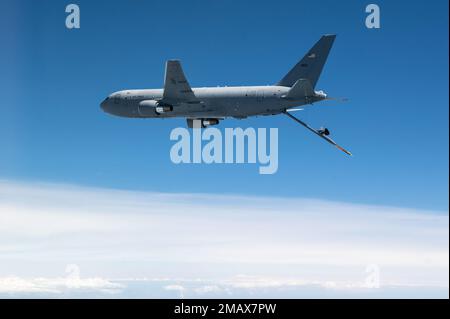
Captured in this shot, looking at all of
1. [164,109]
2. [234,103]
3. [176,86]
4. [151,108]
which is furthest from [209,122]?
[151,108]

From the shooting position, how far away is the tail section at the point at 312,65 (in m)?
57.7

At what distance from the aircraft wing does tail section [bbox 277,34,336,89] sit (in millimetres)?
8242

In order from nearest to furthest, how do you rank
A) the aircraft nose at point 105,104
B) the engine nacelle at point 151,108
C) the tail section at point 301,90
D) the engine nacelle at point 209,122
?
the tail section at point 301,90 → the engine nacelle at point 151,108 → the engine nacelle at point 209,122 → the aircraft nose at point 105,104

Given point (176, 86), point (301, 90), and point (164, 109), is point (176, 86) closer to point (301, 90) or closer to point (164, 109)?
point (164, 109)

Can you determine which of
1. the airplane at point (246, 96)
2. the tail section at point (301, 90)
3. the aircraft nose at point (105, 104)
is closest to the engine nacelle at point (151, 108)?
the airplane at point (246, 96)

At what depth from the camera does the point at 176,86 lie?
58.3 meters

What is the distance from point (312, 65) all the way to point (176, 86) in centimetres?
1180

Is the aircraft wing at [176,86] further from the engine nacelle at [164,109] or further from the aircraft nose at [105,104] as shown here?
the aircraft nose at [105,104]

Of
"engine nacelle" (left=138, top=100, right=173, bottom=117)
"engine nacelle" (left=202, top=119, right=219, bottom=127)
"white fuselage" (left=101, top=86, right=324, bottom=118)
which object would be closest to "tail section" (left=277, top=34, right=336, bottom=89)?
"white fuselage" (left=101, top=86, right=324, bottom=118)

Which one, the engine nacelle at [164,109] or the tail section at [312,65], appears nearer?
the tail section at [312,65]

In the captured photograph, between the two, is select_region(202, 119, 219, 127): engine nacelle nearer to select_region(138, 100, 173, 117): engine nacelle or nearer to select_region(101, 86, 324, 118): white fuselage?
select_region(101, 86, 324, 118): white fuselage
